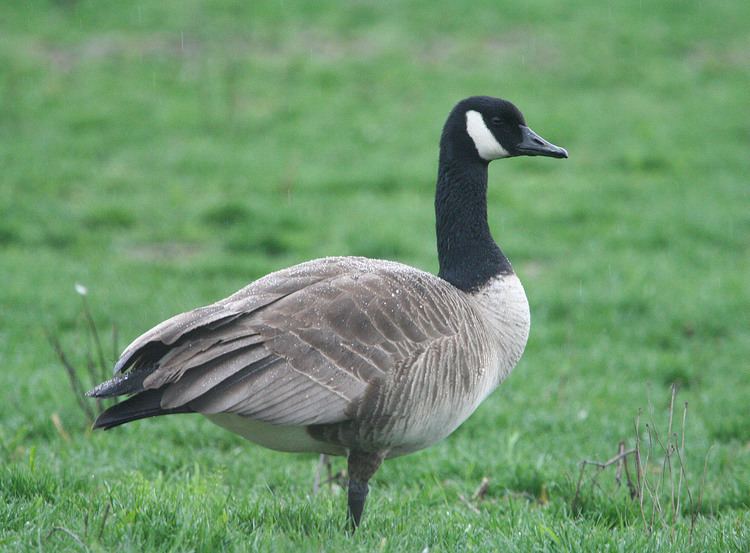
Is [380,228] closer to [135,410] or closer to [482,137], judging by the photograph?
[482,137]

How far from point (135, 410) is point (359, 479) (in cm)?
100

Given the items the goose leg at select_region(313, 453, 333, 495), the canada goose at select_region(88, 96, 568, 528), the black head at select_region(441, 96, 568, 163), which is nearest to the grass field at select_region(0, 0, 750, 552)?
the goose leg at select_region(313, 453, 333, 495)

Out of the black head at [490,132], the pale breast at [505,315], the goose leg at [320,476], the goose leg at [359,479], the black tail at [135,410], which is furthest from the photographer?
the black head at [490,132]

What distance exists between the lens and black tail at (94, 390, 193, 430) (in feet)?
11.9

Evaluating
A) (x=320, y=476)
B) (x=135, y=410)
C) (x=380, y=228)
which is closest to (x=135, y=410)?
(x=135, y=410)

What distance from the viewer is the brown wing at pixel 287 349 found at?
12.1 ft

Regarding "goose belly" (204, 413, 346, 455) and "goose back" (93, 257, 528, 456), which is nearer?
"goose back" (93, 257, 528, 456)

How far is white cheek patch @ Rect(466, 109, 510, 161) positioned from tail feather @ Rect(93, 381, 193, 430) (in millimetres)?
2159

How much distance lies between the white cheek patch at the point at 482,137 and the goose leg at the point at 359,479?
1.75 meters

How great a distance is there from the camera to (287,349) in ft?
12.5

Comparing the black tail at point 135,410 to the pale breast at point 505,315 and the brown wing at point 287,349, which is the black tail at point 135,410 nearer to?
the brown wing at point 287,349

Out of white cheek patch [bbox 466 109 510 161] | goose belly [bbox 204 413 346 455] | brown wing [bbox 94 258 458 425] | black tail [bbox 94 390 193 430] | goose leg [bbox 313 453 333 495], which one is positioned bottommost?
goose leg [bbox 313 453 333 495]

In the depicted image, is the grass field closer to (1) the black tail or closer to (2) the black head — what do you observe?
(1) the black tail

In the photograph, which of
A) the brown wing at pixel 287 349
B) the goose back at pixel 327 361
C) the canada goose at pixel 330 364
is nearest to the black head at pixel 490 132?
the canada goose at pixel 330 364
